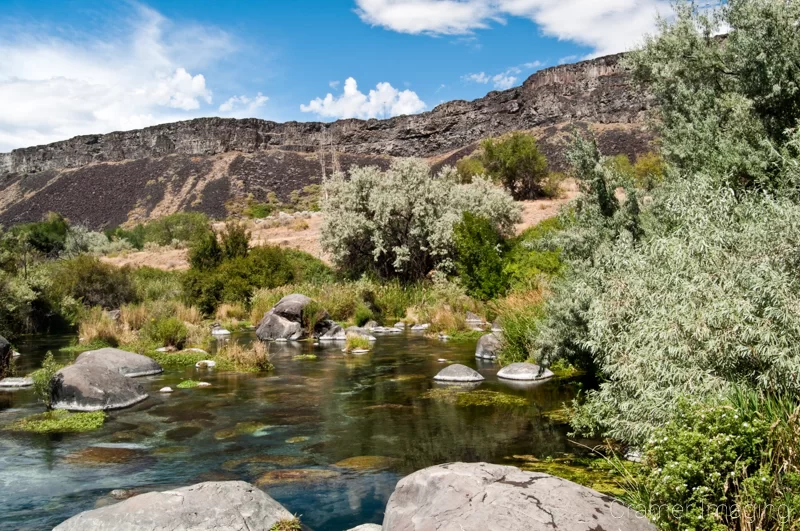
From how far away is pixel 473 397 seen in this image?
12.6m

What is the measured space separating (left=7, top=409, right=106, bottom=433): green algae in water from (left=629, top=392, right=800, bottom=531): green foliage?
9167 millimetres

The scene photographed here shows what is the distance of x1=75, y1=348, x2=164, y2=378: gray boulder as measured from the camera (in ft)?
49.3

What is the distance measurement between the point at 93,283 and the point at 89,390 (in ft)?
62.5

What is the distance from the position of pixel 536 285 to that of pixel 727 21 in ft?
29.1

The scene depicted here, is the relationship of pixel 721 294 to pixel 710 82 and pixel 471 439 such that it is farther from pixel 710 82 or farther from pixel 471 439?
pixel 710 82

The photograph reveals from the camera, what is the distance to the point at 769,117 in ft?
34.3

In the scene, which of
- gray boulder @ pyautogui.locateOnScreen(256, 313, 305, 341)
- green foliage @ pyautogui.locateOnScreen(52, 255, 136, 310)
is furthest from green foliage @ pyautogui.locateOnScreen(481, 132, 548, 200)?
gray boulder @ pyautogui.locateOnScreen(256, 313, 305, 341)

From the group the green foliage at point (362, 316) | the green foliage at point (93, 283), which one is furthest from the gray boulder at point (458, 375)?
the green foliage at point (93, 283)

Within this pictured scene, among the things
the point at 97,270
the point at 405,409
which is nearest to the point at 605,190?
the point at 405,409

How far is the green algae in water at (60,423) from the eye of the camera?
10.6m

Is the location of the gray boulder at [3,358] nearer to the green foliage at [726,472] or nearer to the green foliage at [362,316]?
the green foliage at [362,316]

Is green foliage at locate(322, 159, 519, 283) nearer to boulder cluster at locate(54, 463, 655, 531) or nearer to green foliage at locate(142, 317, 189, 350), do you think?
green foliage at locate(142, 317, 189, 350)

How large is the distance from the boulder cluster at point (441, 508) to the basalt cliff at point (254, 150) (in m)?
65.1

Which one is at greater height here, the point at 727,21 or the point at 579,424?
the point at 727,21
